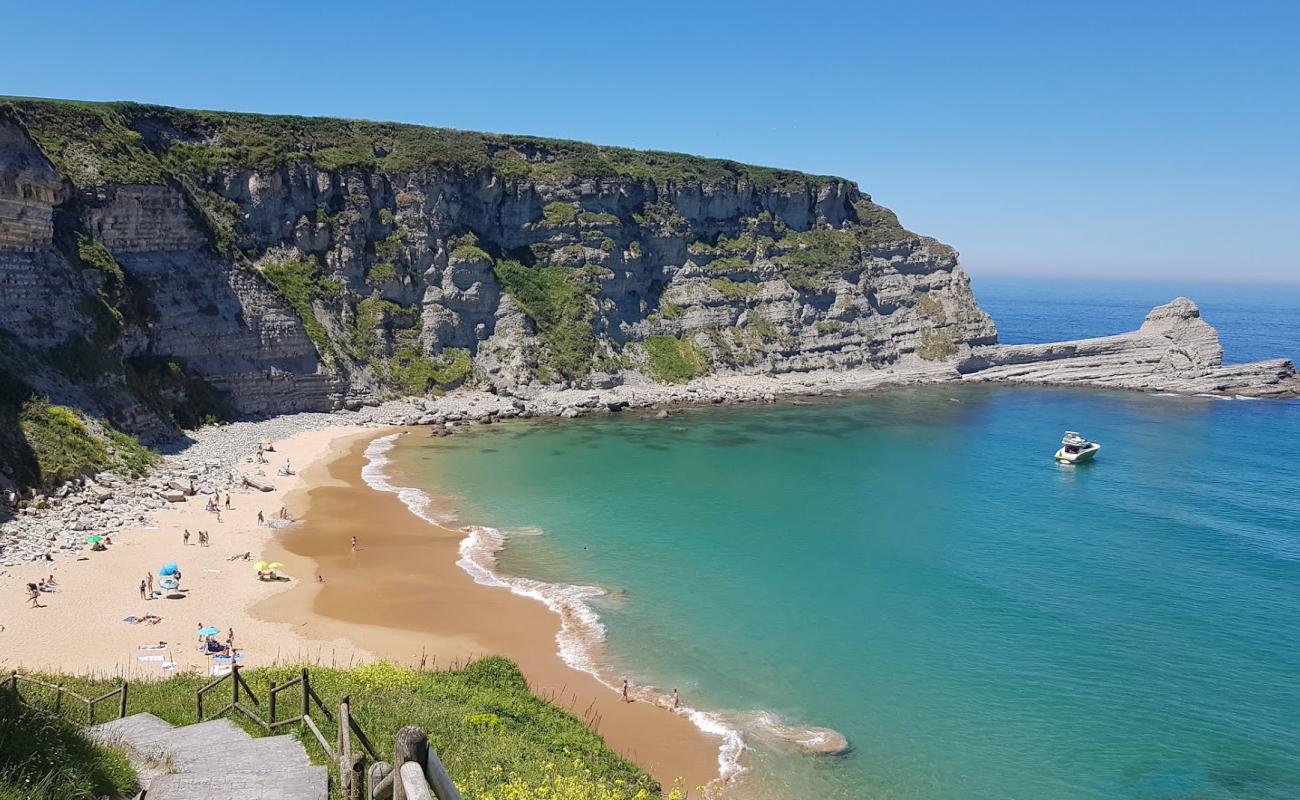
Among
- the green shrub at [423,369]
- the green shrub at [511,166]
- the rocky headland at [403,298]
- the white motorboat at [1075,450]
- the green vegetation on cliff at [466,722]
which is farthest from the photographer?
the green shrub at [511,166]

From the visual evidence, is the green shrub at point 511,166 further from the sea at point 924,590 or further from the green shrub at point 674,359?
the sea at point 924,590

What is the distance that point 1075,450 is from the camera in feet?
231

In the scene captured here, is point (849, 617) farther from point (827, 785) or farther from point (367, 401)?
point (367, 401)

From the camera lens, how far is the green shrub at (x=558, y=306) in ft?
316

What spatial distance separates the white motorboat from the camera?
228 feet

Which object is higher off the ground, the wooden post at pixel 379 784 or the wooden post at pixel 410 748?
the wooden post at pixel 410 748

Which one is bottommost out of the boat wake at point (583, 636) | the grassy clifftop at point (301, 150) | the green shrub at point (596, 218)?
the boat wake at point (583, 636)

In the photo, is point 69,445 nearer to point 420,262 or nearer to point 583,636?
point 583,636

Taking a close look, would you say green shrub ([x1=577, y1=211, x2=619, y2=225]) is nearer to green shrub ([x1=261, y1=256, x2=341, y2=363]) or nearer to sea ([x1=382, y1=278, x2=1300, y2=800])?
green shrub ([x1=261, y1=256, x2=341, y2=363])

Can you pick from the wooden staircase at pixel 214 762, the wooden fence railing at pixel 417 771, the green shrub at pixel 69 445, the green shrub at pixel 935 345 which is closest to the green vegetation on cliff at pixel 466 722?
the wooden staircase at pixel 214 762

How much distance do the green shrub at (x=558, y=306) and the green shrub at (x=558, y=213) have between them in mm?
6225

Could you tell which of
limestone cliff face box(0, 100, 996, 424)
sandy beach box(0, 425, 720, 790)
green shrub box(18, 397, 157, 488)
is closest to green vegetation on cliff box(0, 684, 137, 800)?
sandy beach box(0, 425, 720, 790)

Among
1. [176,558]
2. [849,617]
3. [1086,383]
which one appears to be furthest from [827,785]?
[1086,383]

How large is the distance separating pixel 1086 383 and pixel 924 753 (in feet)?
333
